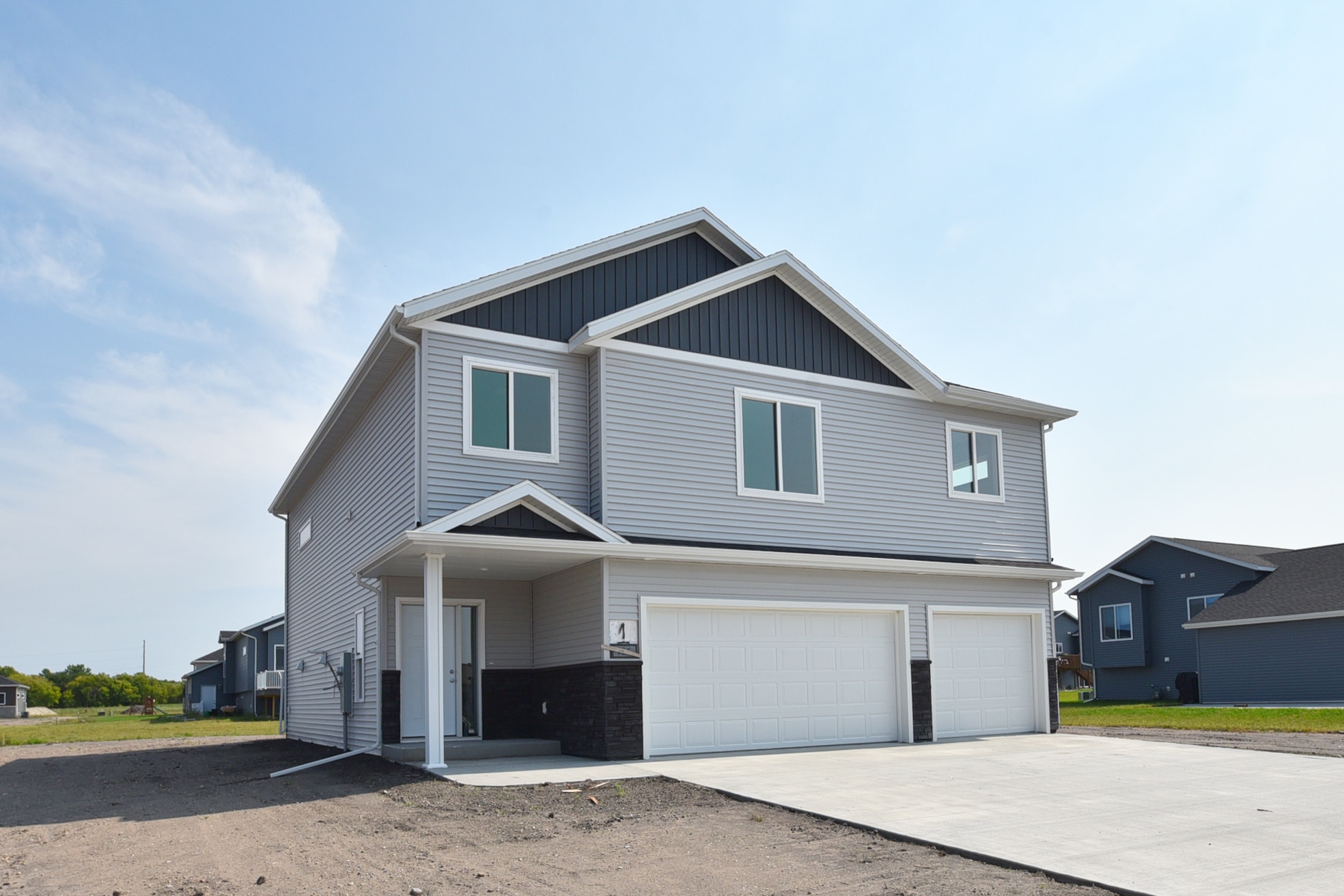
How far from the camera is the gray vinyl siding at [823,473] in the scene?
47.5 feet

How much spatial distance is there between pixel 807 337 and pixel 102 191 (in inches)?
423

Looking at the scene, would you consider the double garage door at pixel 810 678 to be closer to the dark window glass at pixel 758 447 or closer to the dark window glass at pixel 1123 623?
the dark window glass at pixel 758 447

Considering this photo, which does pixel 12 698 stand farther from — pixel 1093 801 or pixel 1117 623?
pixel 1093 801

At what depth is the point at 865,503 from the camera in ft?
54.1

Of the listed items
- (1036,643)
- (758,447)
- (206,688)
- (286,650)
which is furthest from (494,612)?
(206,688)

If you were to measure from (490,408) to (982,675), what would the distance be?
29.6ft

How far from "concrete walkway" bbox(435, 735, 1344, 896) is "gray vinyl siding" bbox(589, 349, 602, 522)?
3527mm

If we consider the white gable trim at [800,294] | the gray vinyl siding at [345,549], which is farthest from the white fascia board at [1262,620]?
the gray vinyl siding at [345,549]

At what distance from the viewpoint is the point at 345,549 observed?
17953 mm

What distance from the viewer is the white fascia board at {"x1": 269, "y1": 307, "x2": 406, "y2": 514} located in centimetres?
1385

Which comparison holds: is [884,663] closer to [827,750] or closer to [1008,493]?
[827,750]

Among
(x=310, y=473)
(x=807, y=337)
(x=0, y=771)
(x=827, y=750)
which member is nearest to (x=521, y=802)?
(x=827, y=750)

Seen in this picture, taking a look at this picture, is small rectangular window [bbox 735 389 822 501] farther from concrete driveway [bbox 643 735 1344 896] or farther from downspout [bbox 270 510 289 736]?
downspout [bbox 270 510 289 736]

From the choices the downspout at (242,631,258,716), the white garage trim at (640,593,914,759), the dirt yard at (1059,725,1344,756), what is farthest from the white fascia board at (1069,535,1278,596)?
the downspout at (242,631,258,716)
